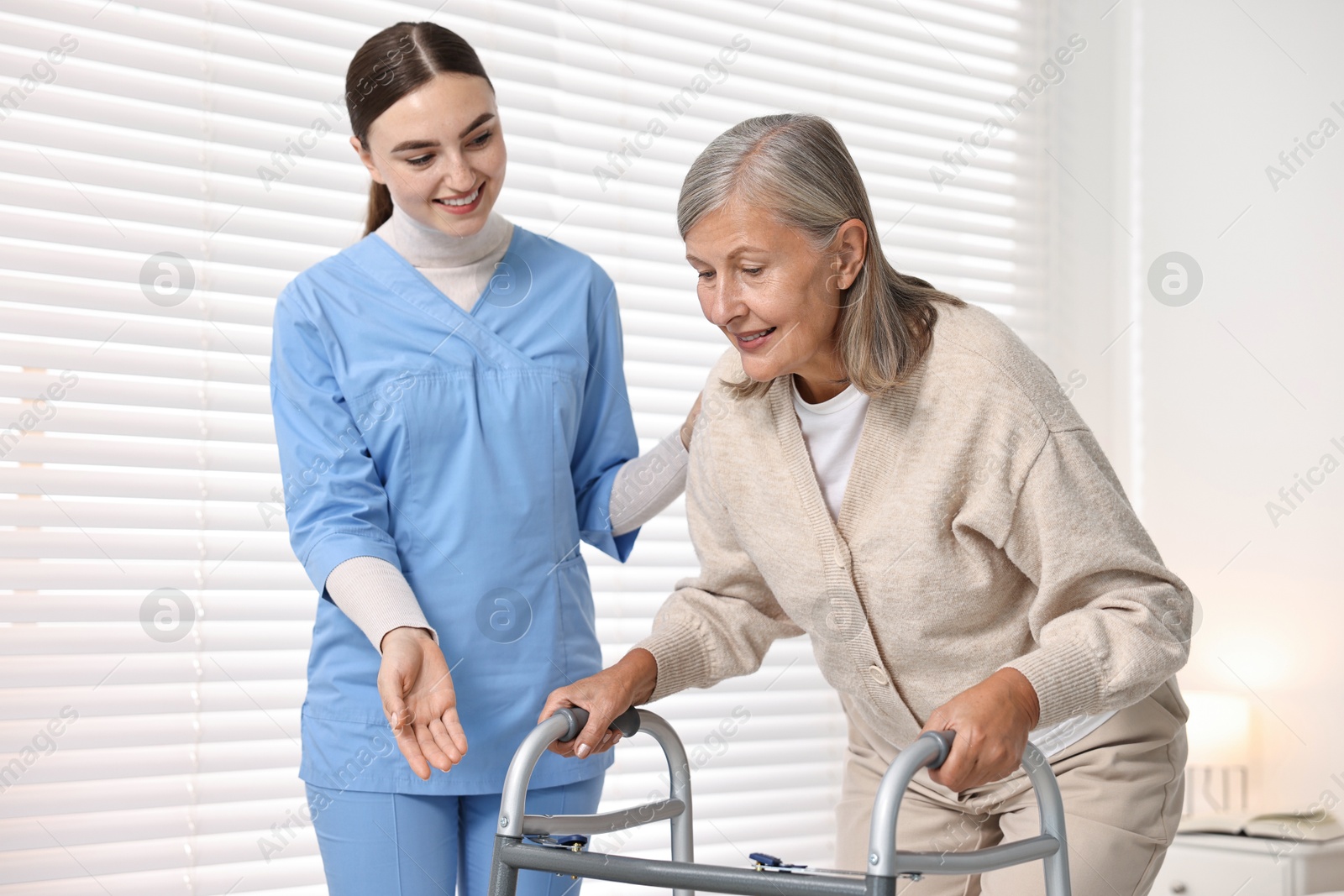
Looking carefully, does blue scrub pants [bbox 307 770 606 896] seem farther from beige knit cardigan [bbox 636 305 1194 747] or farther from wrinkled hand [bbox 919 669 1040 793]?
wrinkled hand [bbox 919 669 1040 793]

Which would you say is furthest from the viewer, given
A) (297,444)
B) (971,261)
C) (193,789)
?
(971,261)

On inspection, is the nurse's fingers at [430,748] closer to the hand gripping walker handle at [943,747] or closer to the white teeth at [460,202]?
the hand gripping walker handle at [943,747]

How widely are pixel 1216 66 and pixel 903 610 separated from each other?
108 inches

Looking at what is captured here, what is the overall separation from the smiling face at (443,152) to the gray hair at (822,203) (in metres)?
0.35

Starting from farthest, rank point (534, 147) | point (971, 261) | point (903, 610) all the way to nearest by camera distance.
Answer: point (971, 261), point (534, 147), point (903, 610)

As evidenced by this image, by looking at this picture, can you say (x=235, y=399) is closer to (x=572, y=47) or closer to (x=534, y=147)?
(x=534, y=147)

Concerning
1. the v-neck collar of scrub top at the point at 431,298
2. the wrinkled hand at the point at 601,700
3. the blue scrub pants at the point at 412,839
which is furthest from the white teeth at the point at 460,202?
the blue scrub pants at the point at 412,839

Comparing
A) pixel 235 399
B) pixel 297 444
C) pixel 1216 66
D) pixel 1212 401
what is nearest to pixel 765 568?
pixel 297 444

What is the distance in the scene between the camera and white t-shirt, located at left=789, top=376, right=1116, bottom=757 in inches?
51.3

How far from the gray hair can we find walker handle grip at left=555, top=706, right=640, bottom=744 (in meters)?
0.44

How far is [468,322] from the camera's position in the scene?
5.01ft

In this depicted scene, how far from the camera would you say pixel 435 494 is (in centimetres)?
146

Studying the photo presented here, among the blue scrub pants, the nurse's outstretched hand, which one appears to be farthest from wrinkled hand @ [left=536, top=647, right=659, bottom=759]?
the blue scrub pants

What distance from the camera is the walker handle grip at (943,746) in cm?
96
